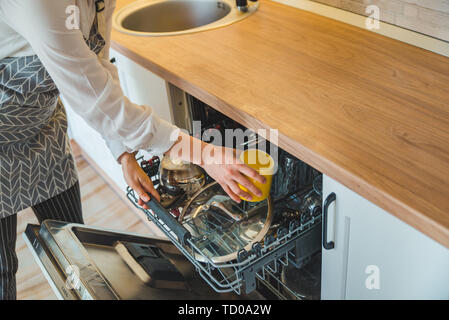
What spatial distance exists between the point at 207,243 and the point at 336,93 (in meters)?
0.42

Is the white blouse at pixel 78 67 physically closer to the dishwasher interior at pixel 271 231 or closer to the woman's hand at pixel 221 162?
the woman's hand at pixel 221 162

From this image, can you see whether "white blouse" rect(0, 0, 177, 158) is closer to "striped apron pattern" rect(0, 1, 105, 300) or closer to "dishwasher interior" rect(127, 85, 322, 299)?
"striped apron pattern" rect(0, 1, 105, 300)

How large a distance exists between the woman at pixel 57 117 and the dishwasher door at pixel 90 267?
0.48ft

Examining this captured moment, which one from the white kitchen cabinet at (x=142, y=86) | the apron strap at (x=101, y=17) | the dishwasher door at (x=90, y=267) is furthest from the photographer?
the white kitchen cabinet at (x=142, y=86)

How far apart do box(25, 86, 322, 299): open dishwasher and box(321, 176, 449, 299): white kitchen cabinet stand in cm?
7

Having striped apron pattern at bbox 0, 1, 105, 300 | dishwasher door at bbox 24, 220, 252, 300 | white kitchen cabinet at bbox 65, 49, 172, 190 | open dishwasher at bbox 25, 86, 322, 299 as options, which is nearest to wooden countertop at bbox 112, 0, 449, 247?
white kitchen cabinet at bbox 65, 49, 172, 190

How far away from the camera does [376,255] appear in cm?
92

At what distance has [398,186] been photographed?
2.56 feet

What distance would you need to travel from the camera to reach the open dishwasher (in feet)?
3.10

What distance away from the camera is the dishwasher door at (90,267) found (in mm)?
915

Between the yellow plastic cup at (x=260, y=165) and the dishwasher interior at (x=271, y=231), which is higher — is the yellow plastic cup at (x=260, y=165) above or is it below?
above

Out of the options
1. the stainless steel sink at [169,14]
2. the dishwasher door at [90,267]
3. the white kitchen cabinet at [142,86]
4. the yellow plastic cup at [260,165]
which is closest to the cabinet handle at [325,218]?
the yellow plastic cup at [260,165]

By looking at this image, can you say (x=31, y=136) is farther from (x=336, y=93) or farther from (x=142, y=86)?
(x=336, y=93)

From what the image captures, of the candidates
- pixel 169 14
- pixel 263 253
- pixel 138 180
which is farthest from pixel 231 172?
pixel 169 14
